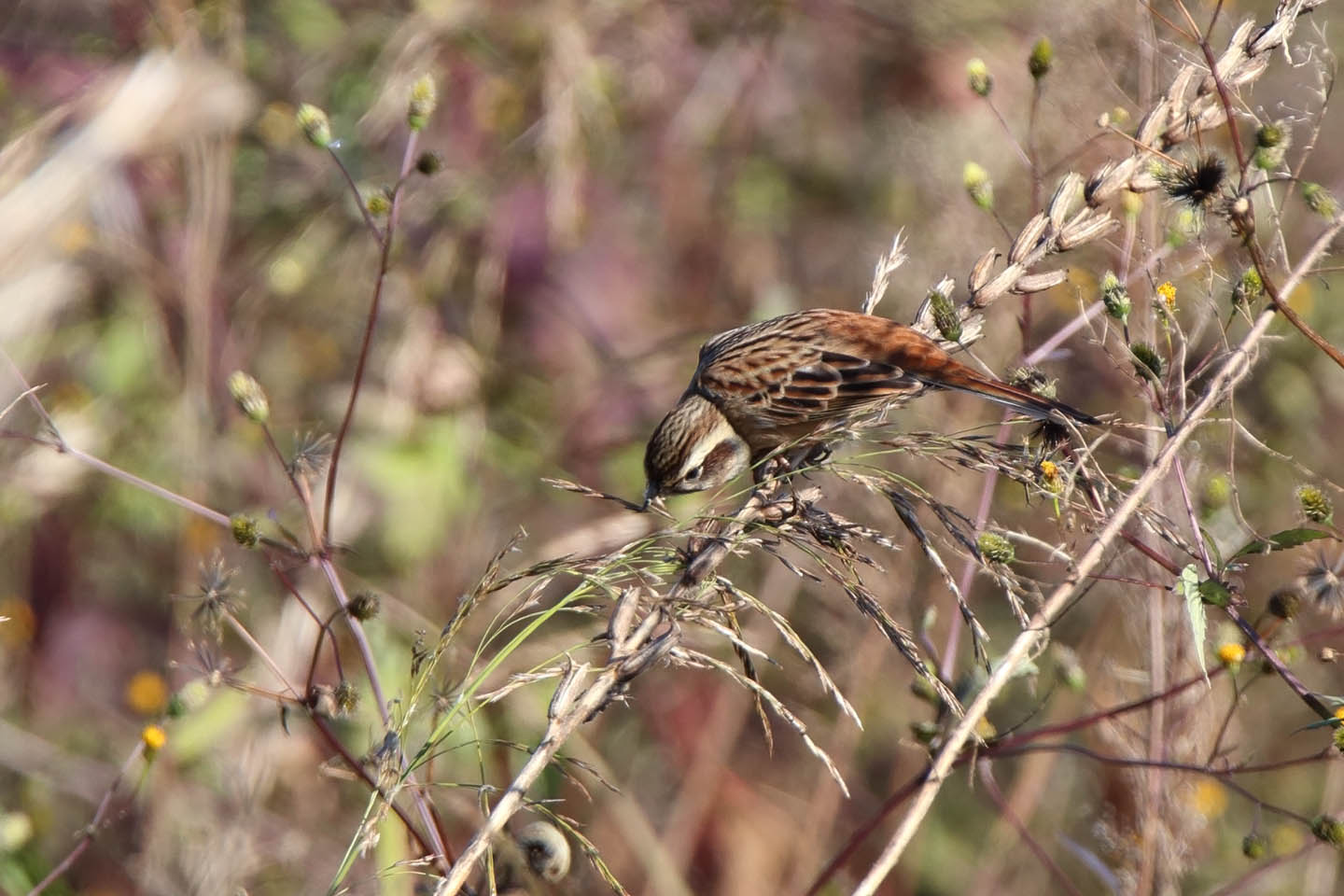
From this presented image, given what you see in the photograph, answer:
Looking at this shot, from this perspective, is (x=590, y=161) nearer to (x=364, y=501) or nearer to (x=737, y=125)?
(x=737, y=125)

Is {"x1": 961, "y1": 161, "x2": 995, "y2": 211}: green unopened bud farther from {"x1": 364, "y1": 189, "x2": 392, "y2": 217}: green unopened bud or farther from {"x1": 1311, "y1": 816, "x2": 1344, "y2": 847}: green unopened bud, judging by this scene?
{"x1": 1311, "y1": 816, "x2": 1344, "y2": 847}: green unopened bud

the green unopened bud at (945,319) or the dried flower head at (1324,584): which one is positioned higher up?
the green unopened bud at (945,319)

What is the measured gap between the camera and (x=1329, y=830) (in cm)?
223

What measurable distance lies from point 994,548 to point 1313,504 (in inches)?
Answer: 22.1

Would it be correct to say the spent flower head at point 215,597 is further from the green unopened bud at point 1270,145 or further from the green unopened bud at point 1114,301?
the green unopened bud at point 1270,145

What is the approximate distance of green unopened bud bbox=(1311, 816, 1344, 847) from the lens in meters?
2.20

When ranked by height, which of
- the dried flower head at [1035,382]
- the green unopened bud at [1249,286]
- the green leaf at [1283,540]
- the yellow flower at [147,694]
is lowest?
the yellow flower at [147,694]

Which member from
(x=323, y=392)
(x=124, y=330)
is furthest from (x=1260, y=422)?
(x=124, y=330)

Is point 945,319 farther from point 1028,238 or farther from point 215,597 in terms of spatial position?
point 215,597

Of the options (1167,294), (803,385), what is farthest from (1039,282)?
(803,385)

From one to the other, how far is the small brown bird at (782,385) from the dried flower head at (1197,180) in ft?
2.81

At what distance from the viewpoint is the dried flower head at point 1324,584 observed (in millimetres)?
2189

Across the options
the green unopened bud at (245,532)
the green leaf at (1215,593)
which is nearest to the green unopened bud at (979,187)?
the green leaf at (1215,593)

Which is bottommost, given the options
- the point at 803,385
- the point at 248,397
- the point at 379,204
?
the point at 803,385
